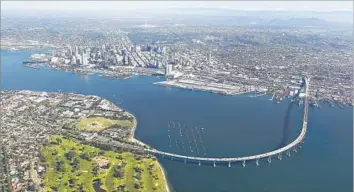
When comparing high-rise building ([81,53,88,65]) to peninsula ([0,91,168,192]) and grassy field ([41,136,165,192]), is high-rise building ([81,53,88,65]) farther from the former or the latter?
grassy field ([41,136,165,192])

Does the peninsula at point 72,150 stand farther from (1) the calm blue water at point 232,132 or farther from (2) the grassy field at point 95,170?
(1) the calm blue water at point 232,132

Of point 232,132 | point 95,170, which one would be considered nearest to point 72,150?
point 95,170

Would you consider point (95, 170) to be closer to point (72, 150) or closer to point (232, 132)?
point (72, 150)

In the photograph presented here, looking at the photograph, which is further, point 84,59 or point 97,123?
point 84,59

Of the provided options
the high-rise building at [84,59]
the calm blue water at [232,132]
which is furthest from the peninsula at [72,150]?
the high-rise building at [84,59]

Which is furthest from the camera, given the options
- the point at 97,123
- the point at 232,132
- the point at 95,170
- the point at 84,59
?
the point at 84,59

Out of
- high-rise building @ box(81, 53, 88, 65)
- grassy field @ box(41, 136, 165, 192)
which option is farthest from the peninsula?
high-rise building @ box(81, 53, 88, 65)

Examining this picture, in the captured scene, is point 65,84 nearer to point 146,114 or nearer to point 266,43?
point 146,114
